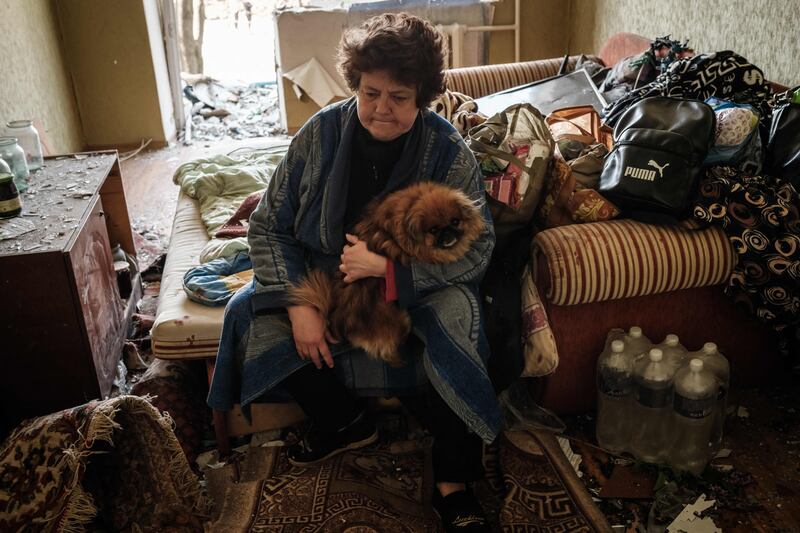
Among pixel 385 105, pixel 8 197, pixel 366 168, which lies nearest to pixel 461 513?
pixel 366 168

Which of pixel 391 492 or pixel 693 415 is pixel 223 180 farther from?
pixel 693 415

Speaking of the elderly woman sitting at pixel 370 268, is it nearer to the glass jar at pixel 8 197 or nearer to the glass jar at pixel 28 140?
the glass jar at pixel 8 197

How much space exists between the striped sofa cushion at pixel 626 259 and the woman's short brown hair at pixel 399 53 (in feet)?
1.69

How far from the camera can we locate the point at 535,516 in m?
1.67

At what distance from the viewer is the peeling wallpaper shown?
2.54 meters

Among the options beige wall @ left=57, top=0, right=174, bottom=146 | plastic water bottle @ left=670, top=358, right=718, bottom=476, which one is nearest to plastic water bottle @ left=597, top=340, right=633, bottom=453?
plastic water bottle @ left=670, top=358, right=718, bottom=476

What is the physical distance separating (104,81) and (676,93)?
3985 millimetres

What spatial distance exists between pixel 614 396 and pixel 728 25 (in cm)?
195

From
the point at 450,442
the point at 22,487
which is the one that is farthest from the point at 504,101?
the point at 22,487

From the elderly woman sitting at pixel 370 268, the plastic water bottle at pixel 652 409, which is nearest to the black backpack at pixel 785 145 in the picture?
the plastic water bottle at pixel 652 409

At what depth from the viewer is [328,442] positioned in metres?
1.85

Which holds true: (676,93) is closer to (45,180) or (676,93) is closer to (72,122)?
(45,180)

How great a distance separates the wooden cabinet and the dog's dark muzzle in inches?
40.3

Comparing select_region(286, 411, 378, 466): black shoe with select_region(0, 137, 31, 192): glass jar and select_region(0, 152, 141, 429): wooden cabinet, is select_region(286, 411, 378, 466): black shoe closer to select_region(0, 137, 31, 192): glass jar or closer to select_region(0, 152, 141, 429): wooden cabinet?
select_region(0, 152, 141, 429): wooden cabinet
